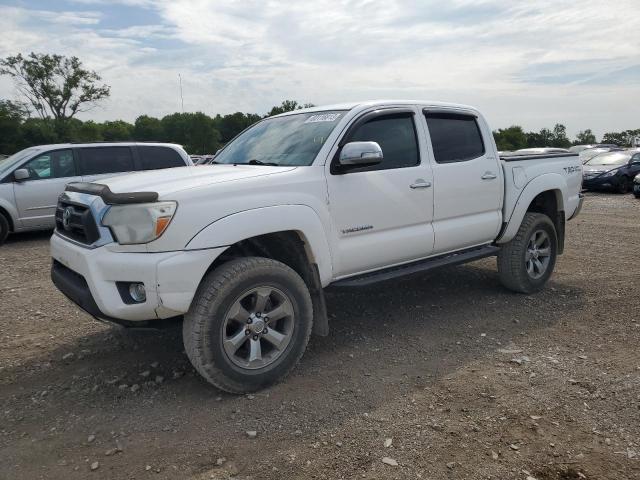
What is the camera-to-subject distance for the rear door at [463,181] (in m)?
4.56

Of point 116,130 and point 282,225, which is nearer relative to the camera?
point 282,225

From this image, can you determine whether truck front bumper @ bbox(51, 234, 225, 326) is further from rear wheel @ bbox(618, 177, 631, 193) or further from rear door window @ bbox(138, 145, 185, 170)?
rear wheel @ bbox(618, 177, 631, 193)

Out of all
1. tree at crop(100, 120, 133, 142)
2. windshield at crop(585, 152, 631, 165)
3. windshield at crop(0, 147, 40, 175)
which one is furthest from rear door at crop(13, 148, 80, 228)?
tree at crop(100, 120, 133, 142)

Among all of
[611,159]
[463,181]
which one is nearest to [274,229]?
[463,181]

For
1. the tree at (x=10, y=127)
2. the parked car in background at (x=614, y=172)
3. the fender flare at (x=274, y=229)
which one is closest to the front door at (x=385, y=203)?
the fender flare at (x=274, y=229)

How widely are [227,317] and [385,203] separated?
5.11 feet

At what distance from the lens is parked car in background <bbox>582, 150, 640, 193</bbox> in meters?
17.4

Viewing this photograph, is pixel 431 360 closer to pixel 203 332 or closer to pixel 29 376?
pixel 203 332

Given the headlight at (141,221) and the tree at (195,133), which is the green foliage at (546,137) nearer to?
the tree at (195,133)

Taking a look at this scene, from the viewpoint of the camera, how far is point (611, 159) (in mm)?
18484

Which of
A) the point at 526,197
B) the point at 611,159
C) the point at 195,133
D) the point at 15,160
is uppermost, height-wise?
the point at 195,133

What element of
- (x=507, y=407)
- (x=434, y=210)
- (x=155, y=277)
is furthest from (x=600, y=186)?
(x=155, y=277)

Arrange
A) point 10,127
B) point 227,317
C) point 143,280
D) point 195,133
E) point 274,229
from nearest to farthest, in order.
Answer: point 143,280 → point 227,317 → point 274,229 → point 10,127 → point 195,133

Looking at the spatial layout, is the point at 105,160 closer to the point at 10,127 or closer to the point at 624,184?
the point at 624,184
